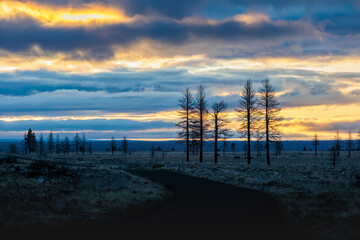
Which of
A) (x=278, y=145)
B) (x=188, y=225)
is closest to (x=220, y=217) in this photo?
(x=188, y=225)

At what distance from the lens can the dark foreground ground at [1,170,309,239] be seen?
29.6ft

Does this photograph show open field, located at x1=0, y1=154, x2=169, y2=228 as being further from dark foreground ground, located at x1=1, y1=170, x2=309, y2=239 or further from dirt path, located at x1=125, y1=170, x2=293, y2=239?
dirt path, located at x1=125, y1=170, x2=293, y2=239

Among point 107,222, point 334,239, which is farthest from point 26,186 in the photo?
point 334,239

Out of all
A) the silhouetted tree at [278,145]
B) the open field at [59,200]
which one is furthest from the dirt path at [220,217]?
the silhouetted tree at [278,145]

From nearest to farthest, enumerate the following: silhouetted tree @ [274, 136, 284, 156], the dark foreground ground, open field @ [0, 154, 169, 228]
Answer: the dark foreground ground
open field @ [0, 154, 169, 228]
silhouetted tree @ [274, 136, 284, 156]

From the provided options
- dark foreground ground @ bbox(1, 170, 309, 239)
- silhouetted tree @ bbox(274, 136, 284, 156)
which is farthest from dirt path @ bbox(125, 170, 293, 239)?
silhouetted tree @ bbox(274, 136, 284, 156)

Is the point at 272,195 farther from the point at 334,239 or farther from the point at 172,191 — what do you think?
the point at 334,239

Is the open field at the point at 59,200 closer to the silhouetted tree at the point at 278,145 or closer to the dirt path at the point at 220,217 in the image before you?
the dirt path at the point at 220,217

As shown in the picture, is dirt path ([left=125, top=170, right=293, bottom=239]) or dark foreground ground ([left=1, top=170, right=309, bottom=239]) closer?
dark foreground ground ([left=1, top=170, right=309, bottom=239])

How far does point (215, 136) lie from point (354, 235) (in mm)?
41822

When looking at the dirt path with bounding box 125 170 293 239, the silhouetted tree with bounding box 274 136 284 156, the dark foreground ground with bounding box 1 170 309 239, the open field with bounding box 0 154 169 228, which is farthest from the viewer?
the silhouetted tree with bounding box 274 136 284 156

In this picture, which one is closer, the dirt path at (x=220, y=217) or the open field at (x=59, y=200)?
the dirt path at (x=220, y=217)

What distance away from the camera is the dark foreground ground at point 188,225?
9.03 meters

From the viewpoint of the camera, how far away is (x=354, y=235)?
9406mm
